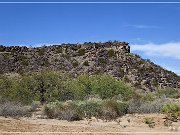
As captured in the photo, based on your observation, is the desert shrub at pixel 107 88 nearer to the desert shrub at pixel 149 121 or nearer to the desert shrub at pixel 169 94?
the desert shrub at pixel 169 94

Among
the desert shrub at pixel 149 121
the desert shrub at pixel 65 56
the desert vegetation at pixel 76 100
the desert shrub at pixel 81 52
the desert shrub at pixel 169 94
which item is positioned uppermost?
the desert shrub at pixel 81 52

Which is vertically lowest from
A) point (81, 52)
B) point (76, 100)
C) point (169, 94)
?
point (76, 100)

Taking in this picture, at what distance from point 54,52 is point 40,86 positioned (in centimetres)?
2916

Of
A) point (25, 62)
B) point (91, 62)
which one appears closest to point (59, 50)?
point (25, 62)

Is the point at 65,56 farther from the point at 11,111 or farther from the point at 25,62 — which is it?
the point at 11,111

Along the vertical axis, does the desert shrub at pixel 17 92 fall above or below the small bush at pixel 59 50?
below

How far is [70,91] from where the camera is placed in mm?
33812

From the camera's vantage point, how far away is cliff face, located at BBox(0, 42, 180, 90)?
56344mm

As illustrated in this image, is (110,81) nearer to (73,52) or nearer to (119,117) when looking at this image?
(119,117)

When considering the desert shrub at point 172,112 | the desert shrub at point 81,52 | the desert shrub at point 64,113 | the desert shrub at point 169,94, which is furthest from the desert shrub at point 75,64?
the desert shrub at point 172,112

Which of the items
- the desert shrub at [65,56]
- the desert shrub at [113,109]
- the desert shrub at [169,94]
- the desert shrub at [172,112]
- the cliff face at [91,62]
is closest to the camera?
the desert shrub at [172,112]

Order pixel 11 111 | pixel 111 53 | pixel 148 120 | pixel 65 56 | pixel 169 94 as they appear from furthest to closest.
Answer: pixel 65 56 < pixel 111 53 < pixel 169 94 < pixel 11 111 < pixel 148 120

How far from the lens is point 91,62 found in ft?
195

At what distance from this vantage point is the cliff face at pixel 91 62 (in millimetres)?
56344
